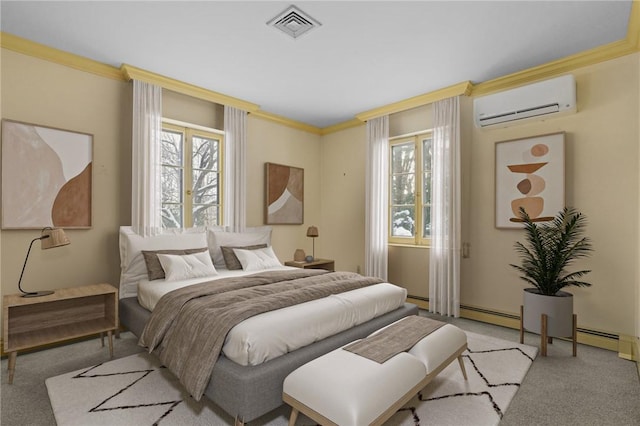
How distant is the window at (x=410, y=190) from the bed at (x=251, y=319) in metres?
1.65

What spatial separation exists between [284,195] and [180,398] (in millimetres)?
3336

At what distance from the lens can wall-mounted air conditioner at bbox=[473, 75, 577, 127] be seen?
3.20 m

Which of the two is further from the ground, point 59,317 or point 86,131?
point 86,131

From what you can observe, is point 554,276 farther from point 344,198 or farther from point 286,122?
point 286,122

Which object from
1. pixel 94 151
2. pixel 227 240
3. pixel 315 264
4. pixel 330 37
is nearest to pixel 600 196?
pixel 330 37

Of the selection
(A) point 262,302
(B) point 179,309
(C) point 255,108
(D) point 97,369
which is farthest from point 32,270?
(C) point 255,108

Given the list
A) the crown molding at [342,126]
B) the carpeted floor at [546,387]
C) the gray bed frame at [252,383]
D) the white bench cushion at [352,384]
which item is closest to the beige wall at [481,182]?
the carpeted floor at [546,387]

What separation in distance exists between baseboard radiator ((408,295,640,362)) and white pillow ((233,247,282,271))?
2.39 metres

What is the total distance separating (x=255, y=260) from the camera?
3.86 m

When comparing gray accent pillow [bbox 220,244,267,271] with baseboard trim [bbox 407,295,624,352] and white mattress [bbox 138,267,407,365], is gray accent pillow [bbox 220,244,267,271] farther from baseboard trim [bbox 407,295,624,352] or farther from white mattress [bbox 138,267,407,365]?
baseboard trim [bbox 407,295,624,352]

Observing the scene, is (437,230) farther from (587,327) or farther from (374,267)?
(587,327)

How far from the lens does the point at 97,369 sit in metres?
2.62

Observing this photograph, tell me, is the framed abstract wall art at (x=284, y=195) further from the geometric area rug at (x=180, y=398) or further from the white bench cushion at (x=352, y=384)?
the white bench cushion at (x=352, y=384)

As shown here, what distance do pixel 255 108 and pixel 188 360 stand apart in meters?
3.47
